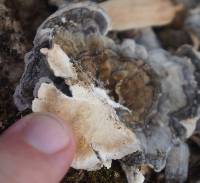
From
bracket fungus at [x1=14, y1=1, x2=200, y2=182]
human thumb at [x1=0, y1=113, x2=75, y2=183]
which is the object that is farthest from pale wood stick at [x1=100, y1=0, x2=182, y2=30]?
human thumb at [x1=0, y1=113, x2=75, y2=183]

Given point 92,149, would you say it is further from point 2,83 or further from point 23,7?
point 23,7

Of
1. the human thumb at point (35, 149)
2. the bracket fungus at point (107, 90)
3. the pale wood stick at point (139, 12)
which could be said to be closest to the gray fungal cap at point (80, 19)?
the bracket fungus at point (107, 90)

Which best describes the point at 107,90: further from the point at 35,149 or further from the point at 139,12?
the point at 139,12

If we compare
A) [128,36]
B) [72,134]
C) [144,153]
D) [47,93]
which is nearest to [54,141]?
[72,134]

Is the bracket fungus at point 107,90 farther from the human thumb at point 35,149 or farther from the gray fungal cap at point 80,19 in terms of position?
the human thumb at point 35,149

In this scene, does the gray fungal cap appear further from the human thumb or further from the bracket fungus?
the human thumb
